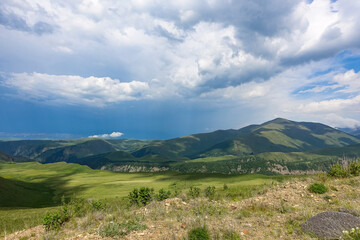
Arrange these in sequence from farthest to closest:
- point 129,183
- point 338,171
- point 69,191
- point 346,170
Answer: point 129,183, point 69,191, point 346,170, point 338,171

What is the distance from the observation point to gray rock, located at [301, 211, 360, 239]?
27.0ft

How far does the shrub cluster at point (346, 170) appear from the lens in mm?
18703

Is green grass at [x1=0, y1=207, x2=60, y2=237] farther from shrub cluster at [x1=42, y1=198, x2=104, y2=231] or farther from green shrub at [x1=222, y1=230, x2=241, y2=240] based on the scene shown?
green shrub at [x1=222, y1=230, x2=241, y2=240]

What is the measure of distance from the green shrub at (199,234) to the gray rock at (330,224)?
517cm

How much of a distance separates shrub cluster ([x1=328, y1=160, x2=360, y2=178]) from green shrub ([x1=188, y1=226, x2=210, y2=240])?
59.9 ft

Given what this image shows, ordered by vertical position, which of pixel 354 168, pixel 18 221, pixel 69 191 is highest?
pixel 354 168

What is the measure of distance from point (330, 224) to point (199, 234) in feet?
20.9

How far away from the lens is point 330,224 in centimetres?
857

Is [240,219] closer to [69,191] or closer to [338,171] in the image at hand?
[338,171]

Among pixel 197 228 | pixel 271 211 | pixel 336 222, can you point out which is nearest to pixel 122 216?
pixel 197 228

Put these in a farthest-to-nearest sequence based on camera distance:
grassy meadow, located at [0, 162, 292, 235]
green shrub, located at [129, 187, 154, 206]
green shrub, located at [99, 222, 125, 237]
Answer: grassy meadow, located at [0, 162, 292, 235]
green shrub, located at [129, 187, 154, 206]
green shrub, located at [99, 222, 125, 237]

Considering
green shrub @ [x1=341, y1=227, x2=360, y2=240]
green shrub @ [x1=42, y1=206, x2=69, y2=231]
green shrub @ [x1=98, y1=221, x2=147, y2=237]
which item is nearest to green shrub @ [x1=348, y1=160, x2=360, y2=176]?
green shrub @ [x1=341, y1=227, x2=360, y2=240]

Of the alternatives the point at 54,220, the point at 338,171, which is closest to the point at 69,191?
the point at 54,220

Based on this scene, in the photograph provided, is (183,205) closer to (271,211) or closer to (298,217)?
(271,211)
